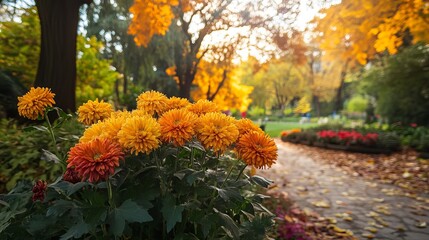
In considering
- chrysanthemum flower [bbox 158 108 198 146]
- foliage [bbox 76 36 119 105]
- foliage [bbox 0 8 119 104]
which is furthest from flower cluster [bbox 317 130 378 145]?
chrysanthemum flower [bbox 158 108 198 146]

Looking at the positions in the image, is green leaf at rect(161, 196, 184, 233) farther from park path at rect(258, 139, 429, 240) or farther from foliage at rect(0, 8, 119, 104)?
foliage at rect(0, 8, 119, 104)

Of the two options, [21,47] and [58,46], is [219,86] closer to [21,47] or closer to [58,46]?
[21,47]

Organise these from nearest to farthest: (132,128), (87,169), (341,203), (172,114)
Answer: (87,169)
(132,128)
(172,114)
(341,203)

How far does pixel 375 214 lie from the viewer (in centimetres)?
448

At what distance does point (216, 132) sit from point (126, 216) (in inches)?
20.2

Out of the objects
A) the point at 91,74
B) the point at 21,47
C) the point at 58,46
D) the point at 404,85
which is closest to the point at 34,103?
the point at 58,46

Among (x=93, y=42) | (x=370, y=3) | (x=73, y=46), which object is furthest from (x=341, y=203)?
(x=93, y=42)

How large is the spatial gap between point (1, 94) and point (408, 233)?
6.05m

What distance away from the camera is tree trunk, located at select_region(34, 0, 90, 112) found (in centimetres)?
439

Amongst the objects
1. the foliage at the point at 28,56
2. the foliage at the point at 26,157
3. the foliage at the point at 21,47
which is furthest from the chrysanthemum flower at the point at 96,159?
the foliage at the point at 21,47

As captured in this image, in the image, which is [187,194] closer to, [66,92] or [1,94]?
[66,92]

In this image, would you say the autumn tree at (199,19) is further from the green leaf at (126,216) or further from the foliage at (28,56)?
the green leaf at (126,216)

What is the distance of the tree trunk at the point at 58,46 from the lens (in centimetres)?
439

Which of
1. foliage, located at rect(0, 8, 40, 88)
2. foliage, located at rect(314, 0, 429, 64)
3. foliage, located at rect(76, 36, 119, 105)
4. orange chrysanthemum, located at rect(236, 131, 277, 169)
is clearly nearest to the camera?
orange chrysanthemum, located at rect(236, 131, 277, 169)
